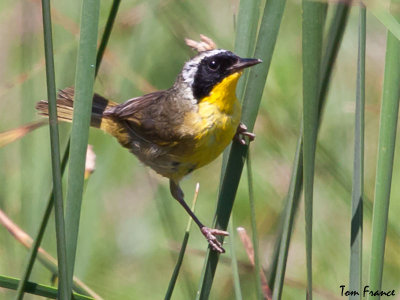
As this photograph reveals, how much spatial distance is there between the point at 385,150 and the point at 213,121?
Answer: 1168mm

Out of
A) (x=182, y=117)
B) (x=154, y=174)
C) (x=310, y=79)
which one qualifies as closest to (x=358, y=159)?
(x=310, y=79)

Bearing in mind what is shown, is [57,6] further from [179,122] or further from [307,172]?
[307,172]

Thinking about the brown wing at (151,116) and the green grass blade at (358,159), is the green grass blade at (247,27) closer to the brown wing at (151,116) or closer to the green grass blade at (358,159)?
the green grass blade at (358,159)

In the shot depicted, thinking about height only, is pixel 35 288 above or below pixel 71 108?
below

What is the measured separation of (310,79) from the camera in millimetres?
1688

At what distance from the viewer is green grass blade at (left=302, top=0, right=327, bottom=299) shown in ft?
5.39

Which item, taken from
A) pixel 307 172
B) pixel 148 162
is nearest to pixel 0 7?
pixel 148 162

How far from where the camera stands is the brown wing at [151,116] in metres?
3.15

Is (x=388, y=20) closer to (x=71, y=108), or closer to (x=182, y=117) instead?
(x=182, y=117)

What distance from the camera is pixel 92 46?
1755mm

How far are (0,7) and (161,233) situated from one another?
2143 millimetres

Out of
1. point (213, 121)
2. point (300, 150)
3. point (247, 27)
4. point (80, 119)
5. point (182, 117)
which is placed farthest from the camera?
point (182, 117)

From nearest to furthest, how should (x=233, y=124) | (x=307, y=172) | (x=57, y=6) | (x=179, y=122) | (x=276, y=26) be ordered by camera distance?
(x=307, y=172)
(x=276, y=26)
(x=233, y=124)
(x=179, y=122)
(x=57, y=6)

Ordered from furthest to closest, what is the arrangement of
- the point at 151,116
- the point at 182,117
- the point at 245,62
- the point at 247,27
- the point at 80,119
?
the point at 151,116
the point at 182,117
the point at 245,62
the point at 247,27
the point at 80,119
